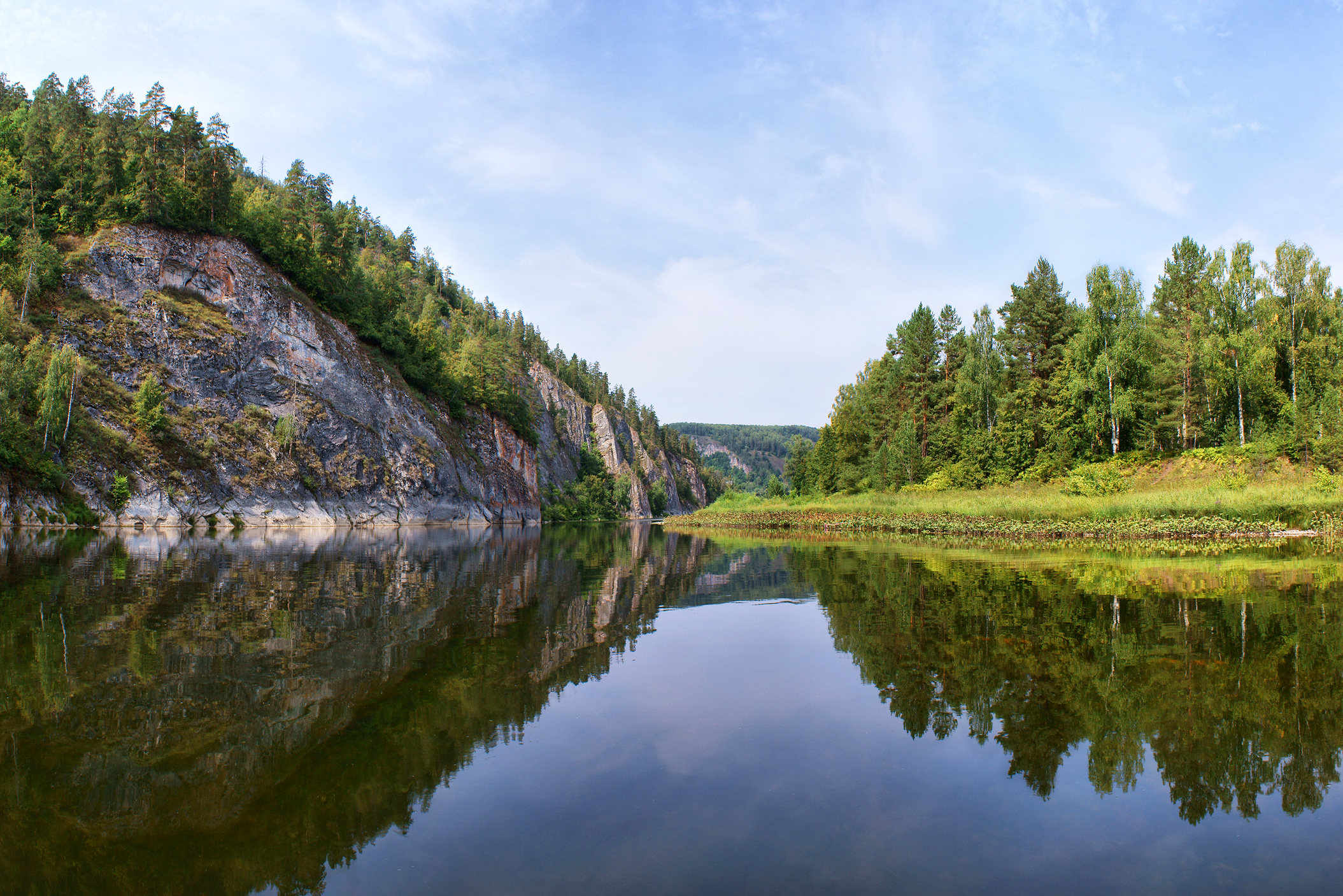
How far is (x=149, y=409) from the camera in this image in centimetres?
5034

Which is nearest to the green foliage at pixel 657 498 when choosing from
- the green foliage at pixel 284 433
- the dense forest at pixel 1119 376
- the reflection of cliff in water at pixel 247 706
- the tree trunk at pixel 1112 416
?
the dense forest at pixel 1119 376

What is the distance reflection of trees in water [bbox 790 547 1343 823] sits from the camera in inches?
244

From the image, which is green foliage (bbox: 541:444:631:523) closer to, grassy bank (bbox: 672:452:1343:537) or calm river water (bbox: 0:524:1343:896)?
grassy bank (bbox: 672:452:1343:537)

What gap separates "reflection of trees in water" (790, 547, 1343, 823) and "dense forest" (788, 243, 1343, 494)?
38438 millimetres

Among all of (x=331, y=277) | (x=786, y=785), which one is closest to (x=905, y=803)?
(x=786, y=785)

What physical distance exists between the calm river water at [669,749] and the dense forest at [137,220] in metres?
42.5

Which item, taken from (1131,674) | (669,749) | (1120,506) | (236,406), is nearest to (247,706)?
(669,749)

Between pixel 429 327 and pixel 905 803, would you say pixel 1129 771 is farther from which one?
pixel 429 327

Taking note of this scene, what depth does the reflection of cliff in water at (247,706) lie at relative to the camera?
479 cm

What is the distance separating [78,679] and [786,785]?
8.68 meters

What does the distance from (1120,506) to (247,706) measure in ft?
137

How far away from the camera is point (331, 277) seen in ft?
247

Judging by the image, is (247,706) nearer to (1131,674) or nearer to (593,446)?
(1131,674)

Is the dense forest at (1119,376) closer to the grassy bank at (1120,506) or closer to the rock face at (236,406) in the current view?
the grassy bank at (1120,506)
